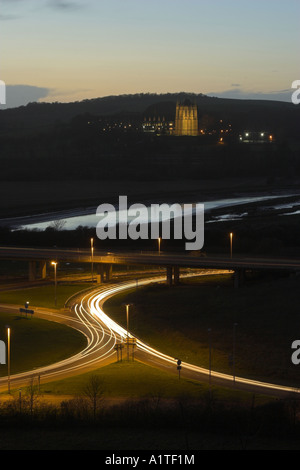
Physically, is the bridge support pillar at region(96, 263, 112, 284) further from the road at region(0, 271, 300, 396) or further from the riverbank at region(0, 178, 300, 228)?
the riverbank at region(0, 178, 300, 228)

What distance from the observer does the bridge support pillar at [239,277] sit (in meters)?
45.3

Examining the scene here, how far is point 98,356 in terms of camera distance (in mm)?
32750

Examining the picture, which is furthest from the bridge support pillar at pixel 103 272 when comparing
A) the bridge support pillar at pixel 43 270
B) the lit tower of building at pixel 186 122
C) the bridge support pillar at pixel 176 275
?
the lit tower of building at pixel 186 122

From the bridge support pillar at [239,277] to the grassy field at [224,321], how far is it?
485 millimetres

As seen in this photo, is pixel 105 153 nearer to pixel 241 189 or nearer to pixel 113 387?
pixel 241 189

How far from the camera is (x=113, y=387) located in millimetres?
27734

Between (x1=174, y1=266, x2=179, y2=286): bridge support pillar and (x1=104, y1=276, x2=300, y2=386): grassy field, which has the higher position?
(x1=174, y1=266, x2=179, y2=286): bridge support pillar

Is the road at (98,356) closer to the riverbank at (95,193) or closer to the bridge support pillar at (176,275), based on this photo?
the bridge support pillar at (176,275)

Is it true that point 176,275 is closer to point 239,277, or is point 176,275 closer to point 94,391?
point 239,277

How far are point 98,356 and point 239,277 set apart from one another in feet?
49.1

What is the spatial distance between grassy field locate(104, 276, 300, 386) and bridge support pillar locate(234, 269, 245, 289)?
1.59 feet

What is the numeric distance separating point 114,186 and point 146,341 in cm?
7567

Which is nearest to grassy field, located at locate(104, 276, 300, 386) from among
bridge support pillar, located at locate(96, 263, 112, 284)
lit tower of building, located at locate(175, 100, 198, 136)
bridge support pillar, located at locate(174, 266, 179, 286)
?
bridge support pillar, located at locate(174, 266, 179, 286)

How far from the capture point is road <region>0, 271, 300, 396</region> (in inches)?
1128
